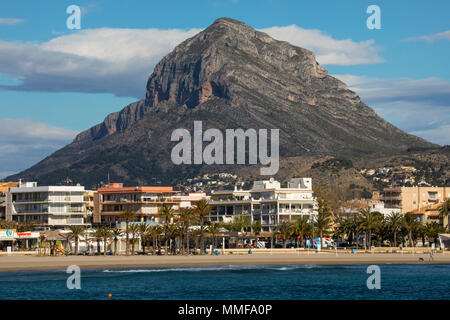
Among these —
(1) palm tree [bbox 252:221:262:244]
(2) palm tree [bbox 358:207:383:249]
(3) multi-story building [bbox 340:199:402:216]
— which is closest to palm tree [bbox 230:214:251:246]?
(1) palm tree [bbox 252:221:262:244]

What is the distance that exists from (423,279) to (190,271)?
82.5ft

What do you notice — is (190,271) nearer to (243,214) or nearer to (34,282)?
(34,282)

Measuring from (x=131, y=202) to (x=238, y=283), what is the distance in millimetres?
63200

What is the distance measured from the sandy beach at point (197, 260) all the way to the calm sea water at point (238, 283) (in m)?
3.78

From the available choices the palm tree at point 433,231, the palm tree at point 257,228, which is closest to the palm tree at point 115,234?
the palm tree at point 257,228

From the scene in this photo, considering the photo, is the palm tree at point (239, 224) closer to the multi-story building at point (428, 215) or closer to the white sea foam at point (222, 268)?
the multi-story building at point (428, 215)

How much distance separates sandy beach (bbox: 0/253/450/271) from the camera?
88062 mm

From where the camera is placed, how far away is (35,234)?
114m

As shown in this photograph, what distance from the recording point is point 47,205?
12850 centimetres

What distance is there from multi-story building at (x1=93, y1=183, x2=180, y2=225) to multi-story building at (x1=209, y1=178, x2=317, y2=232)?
1399cm

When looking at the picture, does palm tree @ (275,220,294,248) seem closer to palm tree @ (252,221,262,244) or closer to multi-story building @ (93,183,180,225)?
palm tree @ (252,221,262,244)

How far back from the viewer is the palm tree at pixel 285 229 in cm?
11991

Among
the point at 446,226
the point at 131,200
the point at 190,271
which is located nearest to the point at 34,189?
the point at 131,200

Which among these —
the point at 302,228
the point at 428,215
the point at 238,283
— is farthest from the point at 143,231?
the point at 428,215
